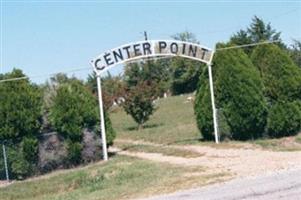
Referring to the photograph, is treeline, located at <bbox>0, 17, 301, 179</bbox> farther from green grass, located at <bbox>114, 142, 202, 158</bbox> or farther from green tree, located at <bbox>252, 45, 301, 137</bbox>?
green grass, located at <bbox>114, 142, 202, 158</bbox>

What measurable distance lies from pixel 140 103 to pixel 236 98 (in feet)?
42.2

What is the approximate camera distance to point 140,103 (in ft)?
111

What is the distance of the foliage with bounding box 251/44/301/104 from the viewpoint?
21766mm

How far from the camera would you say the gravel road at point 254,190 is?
33.7ft

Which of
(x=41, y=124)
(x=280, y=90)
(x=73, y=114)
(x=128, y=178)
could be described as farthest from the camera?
(x=280, y=90)

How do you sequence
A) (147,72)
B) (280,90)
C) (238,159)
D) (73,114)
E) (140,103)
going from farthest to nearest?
(147,72)
(140,103)
(280,90)
(73,114)
(238,159)

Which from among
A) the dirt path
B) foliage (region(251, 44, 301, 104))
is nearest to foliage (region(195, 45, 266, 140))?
foliage (region(251, 44, 301, 104))

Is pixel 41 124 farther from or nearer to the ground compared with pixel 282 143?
farther from the ground

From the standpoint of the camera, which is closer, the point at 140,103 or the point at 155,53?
the point at 155,53

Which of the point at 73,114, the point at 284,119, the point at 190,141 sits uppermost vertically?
the point at 73,114

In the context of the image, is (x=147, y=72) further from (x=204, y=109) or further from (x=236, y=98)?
(x=236, y=98)

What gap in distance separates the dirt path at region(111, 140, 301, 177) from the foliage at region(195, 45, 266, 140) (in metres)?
1.65

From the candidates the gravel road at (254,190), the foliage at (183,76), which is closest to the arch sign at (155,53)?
the gravel road at (254,190)

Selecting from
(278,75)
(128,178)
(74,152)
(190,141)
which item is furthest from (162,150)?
(128,178)
